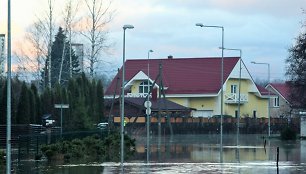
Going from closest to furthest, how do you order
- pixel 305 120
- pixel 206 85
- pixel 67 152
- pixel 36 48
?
pixel 67 152, pixel 36 48, pixel 305 120, pixel 206 85

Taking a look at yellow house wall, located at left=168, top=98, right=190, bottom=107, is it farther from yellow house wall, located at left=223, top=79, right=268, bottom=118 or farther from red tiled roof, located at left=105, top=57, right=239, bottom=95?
yellow house wall, located at left=223, top=79, right=268, bottom=118

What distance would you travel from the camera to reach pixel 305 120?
7606cm

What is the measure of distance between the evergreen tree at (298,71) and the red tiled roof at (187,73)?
29.0 m

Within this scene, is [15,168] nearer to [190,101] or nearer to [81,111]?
[81,111]

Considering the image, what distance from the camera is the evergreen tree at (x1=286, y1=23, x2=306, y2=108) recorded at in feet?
197

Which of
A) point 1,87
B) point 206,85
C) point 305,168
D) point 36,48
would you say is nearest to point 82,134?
point 1,87

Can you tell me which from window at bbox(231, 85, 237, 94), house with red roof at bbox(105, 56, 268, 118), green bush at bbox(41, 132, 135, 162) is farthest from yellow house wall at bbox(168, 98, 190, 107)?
green bush at bbox(41, 132, 135, 162)

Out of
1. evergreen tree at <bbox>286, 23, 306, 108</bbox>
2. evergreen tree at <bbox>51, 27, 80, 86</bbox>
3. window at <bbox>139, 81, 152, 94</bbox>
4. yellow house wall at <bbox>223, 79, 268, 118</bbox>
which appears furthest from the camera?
yellow house wall at <bbox>223, 79, 268, 118</bbox>

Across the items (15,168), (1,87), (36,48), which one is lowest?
(15,168)

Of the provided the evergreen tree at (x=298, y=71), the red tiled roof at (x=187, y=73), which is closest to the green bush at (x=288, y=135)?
the evergreen tree at (x=298, y=71)

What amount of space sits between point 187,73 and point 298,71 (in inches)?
1606

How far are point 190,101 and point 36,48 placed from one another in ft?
121

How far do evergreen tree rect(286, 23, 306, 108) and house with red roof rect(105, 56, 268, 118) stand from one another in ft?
93.9

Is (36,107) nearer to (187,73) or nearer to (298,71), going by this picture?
(298,71)
